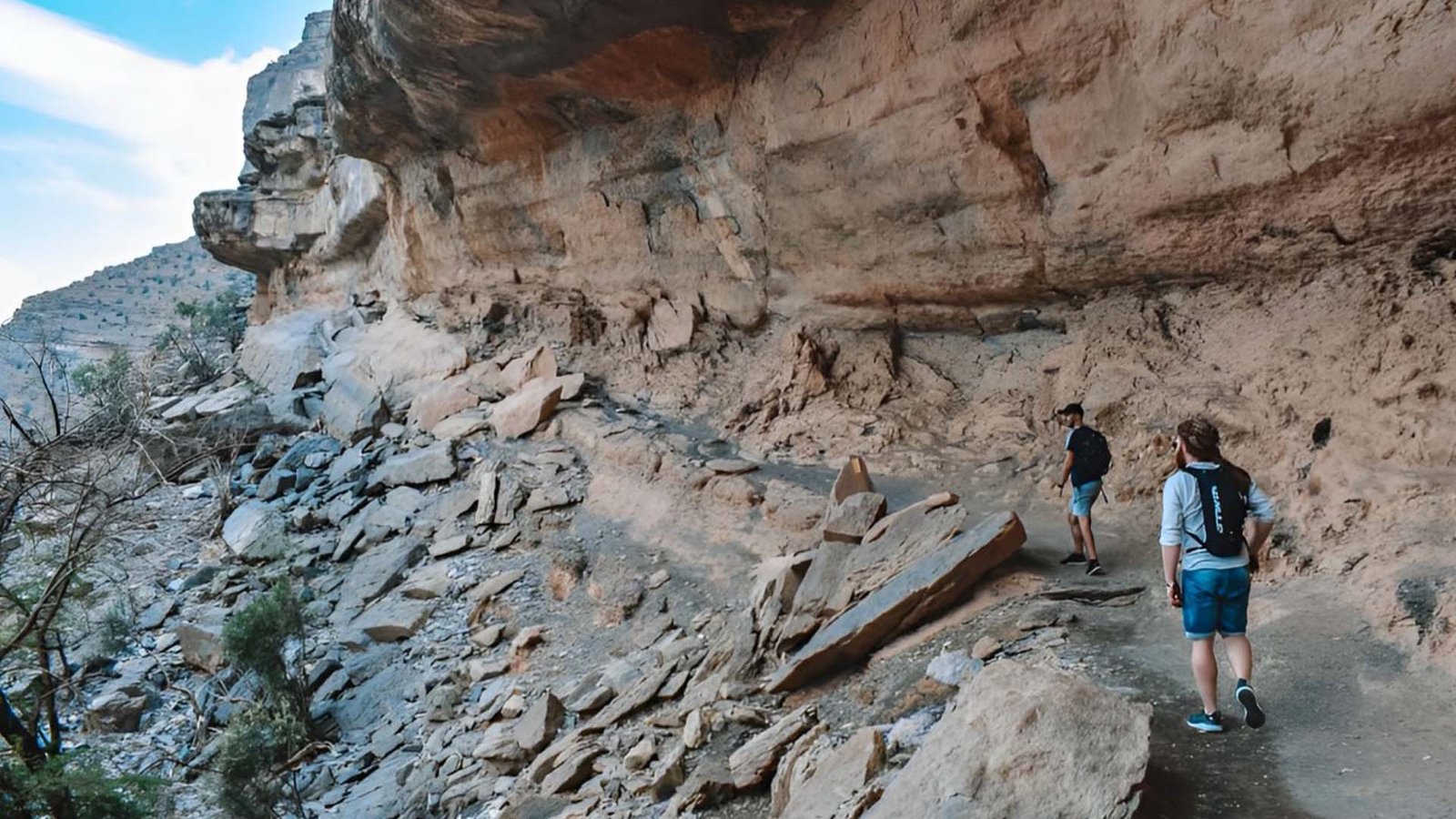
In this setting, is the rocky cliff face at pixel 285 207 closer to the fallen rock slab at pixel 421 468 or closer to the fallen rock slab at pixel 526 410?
the fallen rock slab at pixel 421 468

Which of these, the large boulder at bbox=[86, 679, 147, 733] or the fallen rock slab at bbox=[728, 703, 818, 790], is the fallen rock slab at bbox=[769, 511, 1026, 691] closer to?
the fallen rock slab at bbox=[728, 703, 818, 790]

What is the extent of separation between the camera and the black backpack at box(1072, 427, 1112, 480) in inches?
204

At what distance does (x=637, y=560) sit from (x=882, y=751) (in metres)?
4.48

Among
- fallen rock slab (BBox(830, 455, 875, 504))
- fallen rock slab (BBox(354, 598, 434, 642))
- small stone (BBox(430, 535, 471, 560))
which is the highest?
fallen rock slab (BBox(830, 455, 875, 504))

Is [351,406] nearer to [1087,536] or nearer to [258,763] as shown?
[258,763]

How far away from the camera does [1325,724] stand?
10.1ft

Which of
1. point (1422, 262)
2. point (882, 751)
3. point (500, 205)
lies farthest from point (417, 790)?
point (500, 205)

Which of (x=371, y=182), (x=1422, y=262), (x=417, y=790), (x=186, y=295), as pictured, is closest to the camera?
(x=1422, y=262)

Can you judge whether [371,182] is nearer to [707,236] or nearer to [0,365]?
[707,236]

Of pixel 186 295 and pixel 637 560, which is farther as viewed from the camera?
pixel 186 295

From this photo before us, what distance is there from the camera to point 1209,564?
3.09 metres

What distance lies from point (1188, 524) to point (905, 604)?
188cm

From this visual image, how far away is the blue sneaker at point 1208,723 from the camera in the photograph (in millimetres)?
3096

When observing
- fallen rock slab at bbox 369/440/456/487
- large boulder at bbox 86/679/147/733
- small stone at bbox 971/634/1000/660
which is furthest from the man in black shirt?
large boulder at bbox 86/679/147/733
